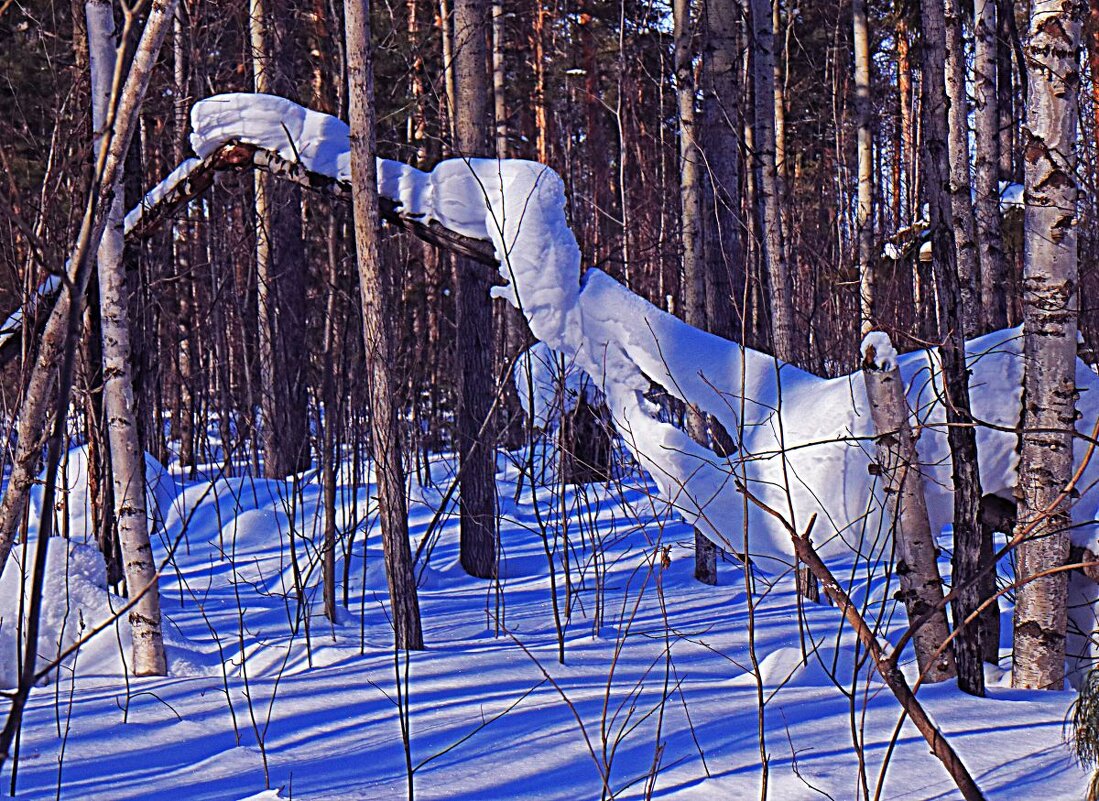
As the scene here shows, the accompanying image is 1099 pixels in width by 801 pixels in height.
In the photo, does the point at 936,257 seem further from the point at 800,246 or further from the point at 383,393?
the point at 800,246

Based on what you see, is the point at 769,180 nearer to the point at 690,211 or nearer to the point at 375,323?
the point at 690,211

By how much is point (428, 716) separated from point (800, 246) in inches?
519

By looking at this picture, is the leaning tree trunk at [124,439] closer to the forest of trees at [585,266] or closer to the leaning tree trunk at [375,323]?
the forest of trees at [585,266]

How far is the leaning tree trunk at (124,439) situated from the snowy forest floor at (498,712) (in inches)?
8.3

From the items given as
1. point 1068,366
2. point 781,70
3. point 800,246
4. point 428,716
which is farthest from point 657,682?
point 800,246

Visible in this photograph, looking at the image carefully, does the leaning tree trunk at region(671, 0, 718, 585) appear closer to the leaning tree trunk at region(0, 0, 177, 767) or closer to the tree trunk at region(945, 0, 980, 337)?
the tree trunk at region(945, 0, 980, 337)

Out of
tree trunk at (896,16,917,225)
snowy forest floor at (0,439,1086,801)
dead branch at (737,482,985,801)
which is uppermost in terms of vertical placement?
tree trunk at (896,16,917,225)

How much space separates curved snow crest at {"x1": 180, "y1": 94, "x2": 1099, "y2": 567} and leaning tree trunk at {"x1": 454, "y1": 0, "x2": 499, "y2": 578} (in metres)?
1.92

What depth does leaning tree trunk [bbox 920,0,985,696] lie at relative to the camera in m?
3.96

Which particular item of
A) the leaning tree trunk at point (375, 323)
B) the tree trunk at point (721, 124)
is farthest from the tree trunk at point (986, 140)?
the leaning tree trunk at point (375, 323)

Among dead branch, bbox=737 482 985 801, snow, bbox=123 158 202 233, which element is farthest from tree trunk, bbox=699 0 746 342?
dead branch, bbox=737 482 985 801

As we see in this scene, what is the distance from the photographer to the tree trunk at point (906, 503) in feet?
12.2

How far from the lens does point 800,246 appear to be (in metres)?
16.0

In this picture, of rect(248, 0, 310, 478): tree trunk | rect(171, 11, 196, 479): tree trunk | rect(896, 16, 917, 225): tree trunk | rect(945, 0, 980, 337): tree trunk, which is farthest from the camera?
rect(896, 16, 917, 225): tree trunk
